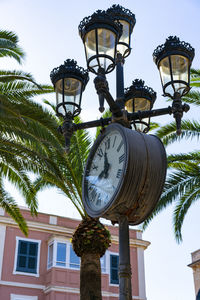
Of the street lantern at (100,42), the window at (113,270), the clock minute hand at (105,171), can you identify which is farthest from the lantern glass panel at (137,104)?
the window at (113,270)

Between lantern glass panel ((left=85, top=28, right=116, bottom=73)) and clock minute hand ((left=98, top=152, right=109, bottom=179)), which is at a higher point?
lantern glass panel ((left=85, top=28, right=116, bottom=73))

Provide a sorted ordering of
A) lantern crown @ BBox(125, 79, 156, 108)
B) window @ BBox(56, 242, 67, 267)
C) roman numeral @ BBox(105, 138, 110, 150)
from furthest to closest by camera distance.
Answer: window @ BBox(56, 242, 67, 267) → lantern crown @ BBox(125, 79, 156, 108) → roman numeral @ BBox(105, 138, 110, 150)

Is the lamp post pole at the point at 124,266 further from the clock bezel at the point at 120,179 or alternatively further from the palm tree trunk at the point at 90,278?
the palm tree trunk at the point at 90,278

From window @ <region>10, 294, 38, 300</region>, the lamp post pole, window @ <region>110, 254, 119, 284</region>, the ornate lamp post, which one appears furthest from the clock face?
window @ <region>110, 254, 119, 284</region>

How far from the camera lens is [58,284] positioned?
22.5m

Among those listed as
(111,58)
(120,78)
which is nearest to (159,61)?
(120,78)

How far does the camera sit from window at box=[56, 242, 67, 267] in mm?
23156

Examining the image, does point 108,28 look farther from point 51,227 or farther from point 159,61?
point 51,227

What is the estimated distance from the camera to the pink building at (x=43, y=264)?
880 inches

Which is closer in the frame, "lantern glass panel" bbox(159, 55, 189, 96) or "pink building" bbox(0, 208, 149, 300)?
"lantern glass panel" bbox(159, 55, 189, 96)

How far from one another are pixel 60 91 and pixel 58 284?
18.5m

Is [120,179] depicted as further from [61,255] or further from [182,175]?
[61,255]

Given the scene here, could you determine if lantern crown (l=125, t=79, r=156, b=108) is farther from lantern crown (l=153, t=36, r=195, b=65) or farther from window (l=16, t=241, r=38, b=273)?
window (l=16, t=241, r=38, b=273)

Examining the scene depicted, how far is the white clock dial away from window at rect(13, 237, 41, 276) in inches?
780
